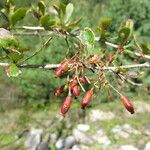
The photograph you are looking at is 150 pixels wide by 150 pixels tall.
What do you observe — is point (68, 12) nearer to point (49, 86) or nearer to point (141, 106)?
point (49, 86)

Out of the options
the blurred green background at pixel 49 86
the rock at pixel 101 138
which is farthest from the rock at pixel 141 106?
the rock at pixel 101 138

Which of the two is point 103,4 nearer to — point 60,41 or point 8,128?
point 60,41

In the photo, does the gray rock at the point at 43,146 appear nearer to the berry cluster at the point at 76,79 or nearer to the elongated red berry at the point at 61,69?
the berry cluster at the point at 76,79

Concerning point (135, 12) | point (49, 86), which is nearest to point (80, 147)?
point (49, 86)

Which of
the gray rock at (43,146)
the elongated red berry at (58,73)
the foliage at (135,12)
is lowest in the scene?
the gray rock at (43,146)

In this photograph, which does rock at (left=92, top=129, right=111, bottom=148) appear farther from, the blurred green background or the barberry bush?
the barberry bush

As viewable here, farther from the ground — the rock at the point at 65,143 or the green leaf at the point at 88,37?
the green leaf at the point at 88,37
